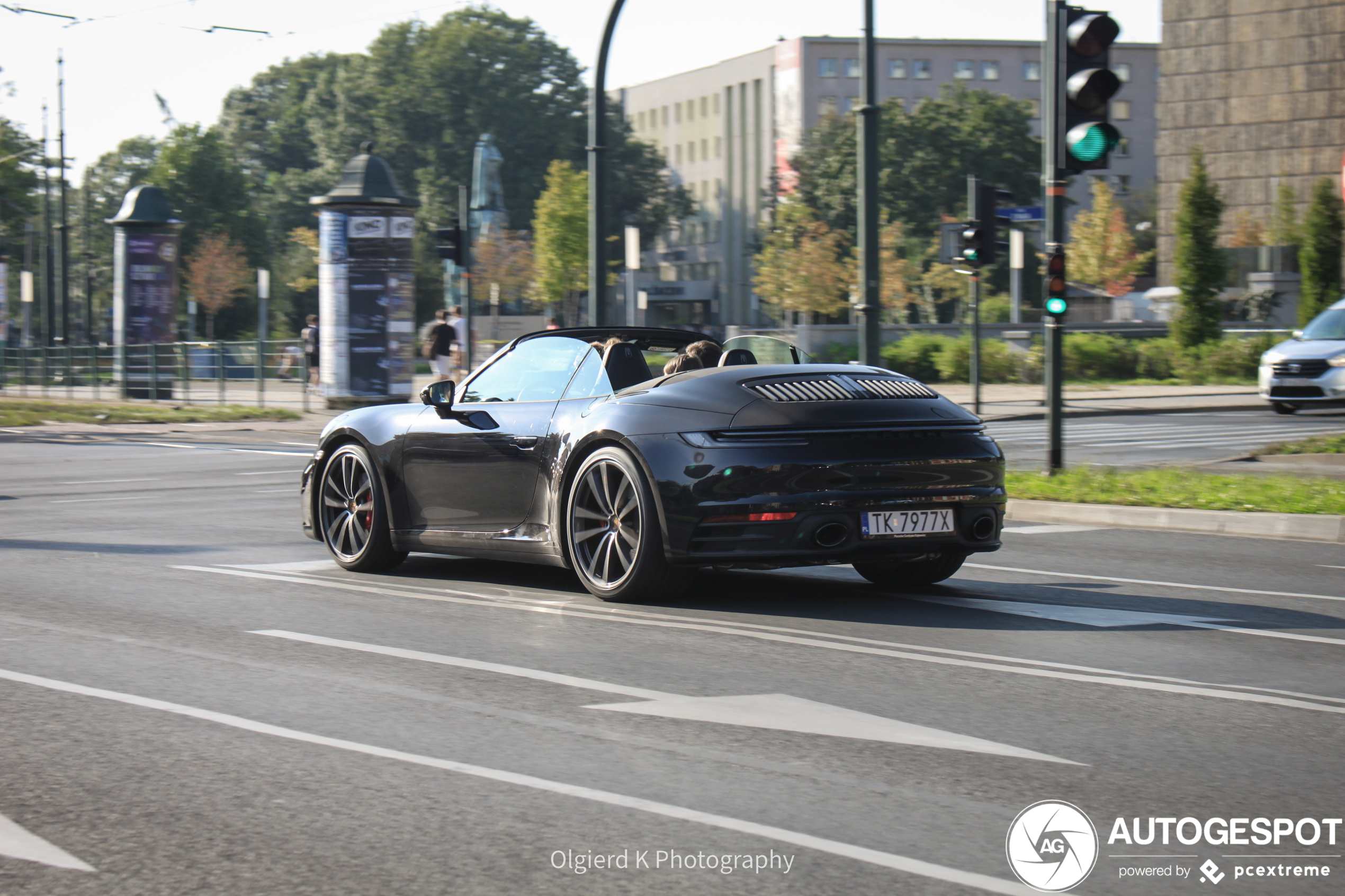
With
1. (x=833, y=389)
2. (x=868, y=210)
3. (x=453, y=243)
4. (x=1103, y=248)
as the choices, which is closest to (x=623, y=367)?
(x=833, y=389)

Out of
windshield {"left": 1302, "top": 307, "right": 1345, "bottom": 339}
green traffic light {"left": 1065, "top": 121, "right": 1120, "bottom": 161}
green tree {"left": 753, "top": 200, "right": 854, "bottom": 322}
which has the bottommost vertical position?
windshield {"left": 1302, "top": 307, "right": 1345, "bottom": 339}

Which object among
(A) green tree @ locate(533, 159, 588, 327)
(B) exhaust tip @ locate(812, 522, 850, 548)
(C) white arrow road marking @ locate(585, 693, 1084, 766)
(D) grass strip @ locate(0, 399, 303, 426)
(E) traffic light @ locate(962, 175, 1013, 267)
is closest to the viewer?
(C) white arrow road marking @ locate(585, 693, 1084, 766)

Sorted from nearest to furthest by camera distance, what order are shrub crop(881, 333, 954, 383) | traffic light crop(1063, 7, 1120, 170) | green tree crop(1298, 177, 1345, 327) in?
traffic light crop(1063, 7, 1120, 170) → shrub crop(881, 333, 954, 383) → green tree crop(1298, 177, 1345, 327)

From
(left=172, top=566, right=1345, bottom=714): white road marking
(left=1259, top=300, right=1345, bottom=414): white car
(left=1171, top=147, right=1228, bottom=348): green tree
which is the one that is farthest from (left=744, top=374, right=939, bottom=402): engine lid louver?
(left=1171, top=147, right=1228, bottom=348): green tree

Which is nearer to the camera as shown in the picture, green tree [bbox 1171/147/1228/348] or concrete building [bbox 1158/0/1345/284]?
green tree [bbox 1171/147/1228/348]

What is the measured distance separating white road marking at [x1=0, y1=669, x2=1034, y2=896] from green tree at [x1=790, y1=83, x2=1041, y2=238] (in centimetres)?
8438

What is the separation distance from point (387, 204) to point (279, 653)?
24734mm

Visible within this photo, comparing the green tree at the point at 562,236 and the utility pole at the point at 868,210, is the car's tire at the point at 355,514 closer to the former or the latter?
the utility pole at the point at 868,210

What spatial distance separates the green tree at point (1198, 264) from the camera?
132ft

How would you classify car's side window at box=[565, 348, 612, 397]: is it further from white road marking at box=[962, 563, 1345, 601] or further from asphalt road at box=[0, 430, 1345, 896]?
white road marking at box=[962, 563, 1345, 601]

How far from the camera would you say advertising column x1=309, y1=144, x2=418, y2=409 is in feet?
97.7

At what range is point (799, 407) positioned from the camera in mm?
7215

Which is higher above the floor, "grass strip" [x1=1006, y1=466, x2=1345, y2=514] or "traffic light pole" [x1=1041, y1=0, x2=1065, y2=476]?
"traffic light pole" [x1=1041, y1=0, x2=1065, y2=476]

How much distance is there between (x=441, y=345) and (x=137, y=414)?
19.8 feet
